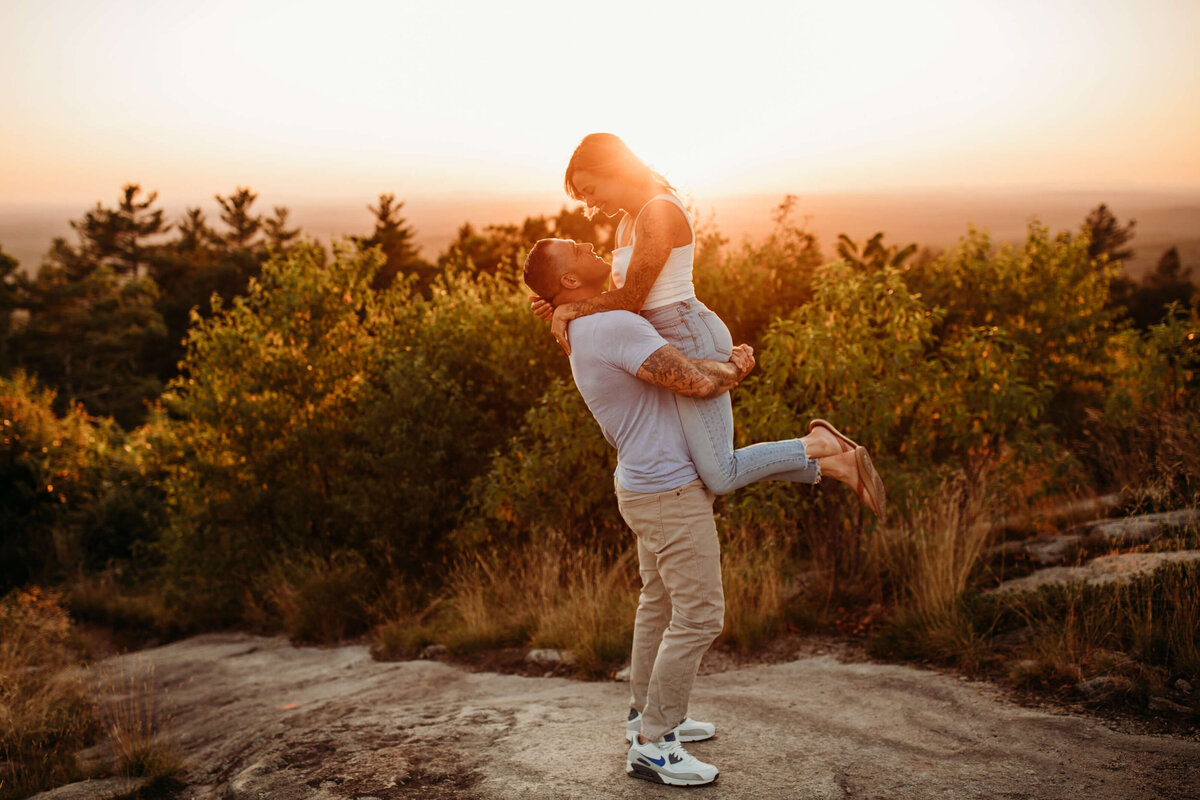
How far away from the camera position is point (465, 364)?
9977 millimetres

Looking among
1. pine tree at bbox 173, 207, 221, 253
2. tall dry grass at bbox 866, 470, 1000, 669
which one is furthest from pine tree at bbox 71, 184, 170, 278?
tall dry grass at bbox 866, 470, 1000, 669

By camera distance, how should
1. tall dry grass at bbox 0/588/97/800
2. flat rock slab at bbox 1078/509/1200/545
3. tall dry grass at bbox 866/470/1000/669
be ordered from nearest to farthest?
tall dry grass at bbox 0/588/97/800
tall dry grass at bbox 866/470/1000/669
flat rock slab at bbox 1078/509/1200/545

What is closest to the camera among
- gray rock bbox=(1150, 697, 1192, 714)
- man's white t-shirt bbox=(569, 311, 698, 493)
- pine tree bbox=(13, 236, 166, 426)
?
man's white t-shirt bbox=(569, 311, 698, 493)

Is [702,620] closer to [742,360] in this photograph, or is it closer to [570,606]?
[742,360]

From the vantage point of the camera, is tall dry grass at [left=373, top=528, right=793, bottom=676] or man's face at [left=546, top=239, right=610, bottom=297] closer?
man's face at [left=546, top=239, right=610, bottom=297]

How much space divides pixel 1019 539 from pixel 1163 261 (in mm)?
59413

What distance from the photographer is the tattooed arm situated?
295cm

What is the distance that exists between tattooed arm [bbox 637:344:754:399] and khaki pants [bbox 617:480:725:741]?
368 millimetres

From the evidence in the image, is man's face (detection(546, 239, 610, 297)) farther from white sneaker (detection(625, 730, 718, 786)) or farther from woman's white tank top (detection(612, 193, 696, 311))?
white sneaker (detection(625, 730, 718, 786))

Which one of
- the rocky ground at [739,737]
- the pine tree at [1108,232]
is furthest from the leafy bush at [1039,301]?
the pine tree at [1108,232]

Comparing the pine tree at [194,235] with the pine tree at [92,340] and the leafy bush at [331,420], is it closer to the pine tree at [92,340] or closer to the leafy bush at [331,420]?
the pine tree at [92,340]

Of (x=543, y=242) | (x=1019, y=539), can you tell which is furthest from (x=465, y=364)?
(x=543, y=242)

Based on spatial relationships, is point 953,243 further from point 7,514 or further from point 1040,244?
point 7,514

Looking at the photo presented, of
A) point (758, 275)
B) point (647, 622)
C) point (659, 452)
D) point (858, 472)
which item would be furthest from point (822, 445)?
point (758, 275)
